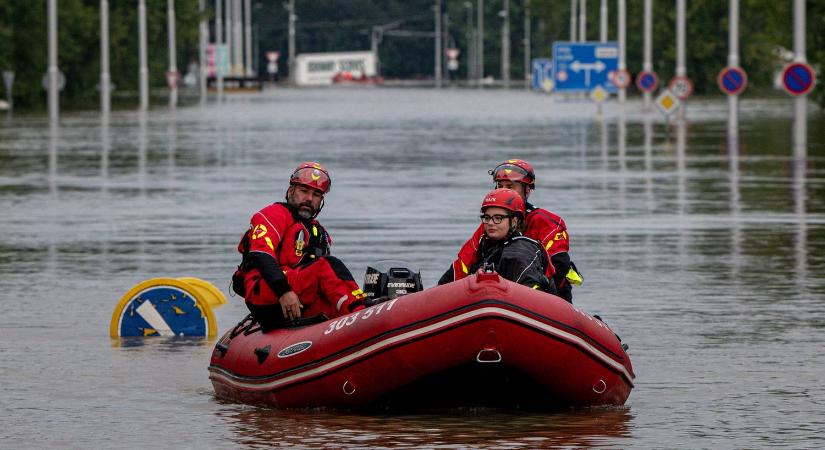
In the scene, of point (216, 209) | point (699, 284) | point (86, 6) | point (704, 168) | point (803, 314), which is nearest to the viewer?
point (803, 314)

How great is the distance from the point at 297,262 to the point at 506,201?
1.31m

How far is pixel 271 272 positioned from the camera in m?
11.1

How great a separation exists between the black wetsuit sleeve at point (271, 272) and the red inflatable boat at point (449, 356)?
0.22 m

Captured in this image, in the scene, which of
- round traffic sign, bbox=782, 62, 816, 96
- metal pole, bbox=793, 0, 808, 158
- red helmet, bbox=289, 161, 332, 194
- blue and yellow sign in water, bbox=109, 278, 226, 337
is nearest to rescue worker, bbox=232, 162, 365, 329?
red helmet, bbox=289, 161, 332, 194

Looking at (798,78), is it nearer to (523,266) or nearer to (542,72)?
(523,266)

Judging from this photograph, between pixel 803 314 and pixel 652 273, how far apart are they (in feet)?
10.7

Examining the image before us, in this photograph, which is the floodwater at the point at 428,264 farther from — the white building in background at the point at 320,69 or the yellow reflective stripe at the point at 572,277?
the white building in background at the point at 320,69

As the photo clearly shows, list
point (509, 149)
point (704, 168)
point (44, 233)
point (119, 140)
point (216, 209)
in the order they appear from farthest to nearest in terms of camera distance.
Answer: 1. point (119, 140)
2. point (509, 149)
3. point (704, 168)
4. point (216, 209)
5. point (44, 233)

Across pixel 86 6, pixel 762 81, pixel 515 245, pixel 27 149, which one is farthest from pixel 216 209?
pixel 762 81

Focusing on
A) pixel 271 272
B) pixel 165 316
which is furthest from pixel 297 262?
pixel 165 316

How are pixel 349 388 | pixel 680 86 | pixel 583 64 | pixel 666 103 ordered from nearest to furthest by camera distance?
1. pixel 349 388
2. pixel 666 103
3. pixel 680 86
4. pixel 583 64

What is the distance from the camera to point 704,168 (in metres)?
36.8

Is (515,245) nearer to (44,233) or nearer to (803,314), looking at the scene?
(803,314)

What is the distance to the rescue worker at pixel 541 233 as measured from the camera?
450 inches
